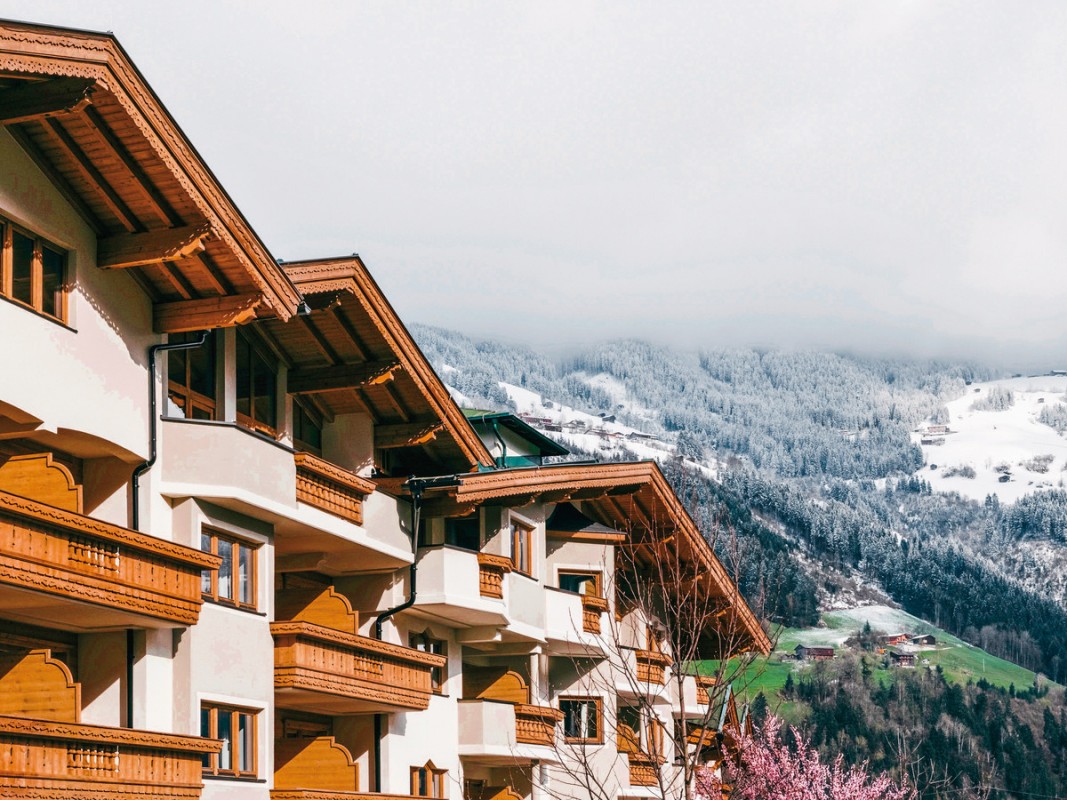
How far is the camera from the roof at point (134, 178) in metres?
20.4

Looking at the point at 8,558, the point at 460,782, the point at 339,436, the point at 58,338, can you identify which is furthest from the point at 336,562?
the point at 8,558

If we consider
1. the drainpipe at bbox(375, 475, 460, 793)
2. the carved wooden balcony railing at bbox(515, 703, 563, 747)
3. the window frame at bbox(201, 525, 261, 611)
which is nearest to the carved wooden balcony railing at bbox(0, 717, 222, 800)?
the window frame at bbox(201, 525, 261, 611)

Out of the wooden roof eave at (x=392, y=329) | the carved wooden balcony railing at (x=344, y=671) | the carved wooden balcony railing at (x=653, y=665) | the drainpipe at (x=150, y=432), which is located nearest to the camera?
the drainpipe at (x=150, y=432)

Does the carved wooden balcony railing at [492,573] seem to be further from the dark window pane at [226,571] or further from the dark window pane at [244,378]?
the dark window pane at [226,571]

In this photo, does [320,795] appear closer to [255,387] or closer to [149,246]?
[255,387]

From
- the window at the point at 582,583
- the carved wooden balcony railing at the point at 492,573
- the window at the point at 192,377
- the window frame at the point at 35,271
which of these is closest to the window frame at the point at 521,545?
the carved wooden balcony railing at the point at 492,573

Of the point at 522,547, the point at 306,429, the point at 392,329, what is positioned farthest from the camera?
the point at 522,547

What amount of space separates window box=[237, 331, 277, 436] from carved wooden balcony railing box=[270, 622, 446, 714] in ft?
11.3

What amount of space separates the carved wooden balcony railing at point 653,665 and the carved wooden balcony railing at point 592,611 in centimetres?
222

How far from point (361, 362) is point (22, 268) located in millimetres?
8846

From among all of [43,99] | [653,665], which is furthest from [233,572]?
[653,665]

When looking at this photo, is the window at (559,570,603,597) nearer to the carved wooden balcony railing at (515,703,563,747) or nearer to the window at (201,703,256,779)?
the carved wooden balcony railing at (515,703,563,747)

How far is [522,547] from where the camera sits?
3750 cm

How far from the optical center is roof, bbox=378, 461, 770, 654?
33.1 m
